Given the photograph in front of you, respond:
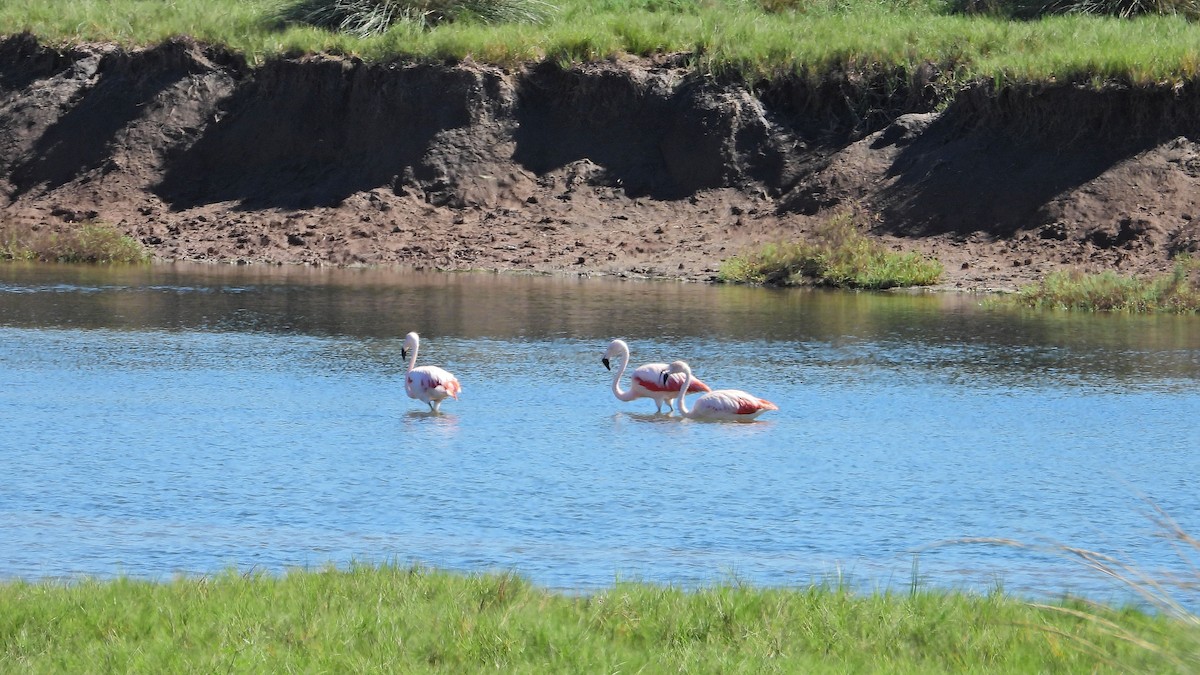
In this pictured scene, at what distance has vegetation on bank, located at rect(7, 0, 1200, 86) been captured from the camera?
30109 mm

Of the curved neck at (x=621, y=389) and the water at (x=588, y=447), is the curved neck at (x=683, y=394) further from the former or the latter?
the curved neck at (x=621, y=389)

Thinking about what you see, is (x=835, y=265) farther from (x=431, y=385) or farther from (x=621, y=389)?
(x=431, y=385)

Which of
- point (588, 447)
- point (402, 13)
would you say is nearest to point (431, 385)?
point (588, 447)

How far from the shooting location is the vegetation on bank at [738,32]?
30.1 m

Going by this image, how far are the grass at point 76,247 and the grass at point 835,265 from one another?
407 inches

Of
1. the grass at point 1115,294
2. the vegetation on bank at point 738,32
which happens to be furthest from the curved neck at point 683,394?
the vegetation on bank at point 738,32

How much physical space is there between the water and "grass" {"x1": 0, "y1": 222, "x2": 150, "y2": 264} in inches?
362

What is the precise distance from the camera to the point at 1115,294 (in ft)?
74.9

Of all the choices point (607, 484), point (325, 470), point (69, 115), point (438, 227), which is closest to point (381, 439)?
point (325, 470)

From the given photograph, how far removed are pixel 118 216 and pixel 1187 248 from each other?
19.2 metres

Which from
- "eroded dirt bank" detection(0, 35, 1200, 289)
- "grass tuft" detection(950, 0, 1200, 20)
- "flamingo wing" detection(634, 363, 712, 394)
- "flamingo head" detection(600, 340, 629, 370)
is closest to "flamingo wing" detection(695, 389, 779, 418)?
"flamingo wing" detection(634, 363, 712, 394)

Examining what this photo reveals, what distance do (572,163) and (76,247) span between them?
28.9 feet

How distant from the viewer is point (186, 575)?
821cm

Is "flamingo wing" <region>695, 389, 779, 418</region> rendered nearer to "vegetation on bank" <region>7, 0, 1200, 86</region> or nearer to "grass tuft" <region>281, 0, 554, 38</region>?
"vegetation on bank" <region>7, 0, 1200, 86</region>
